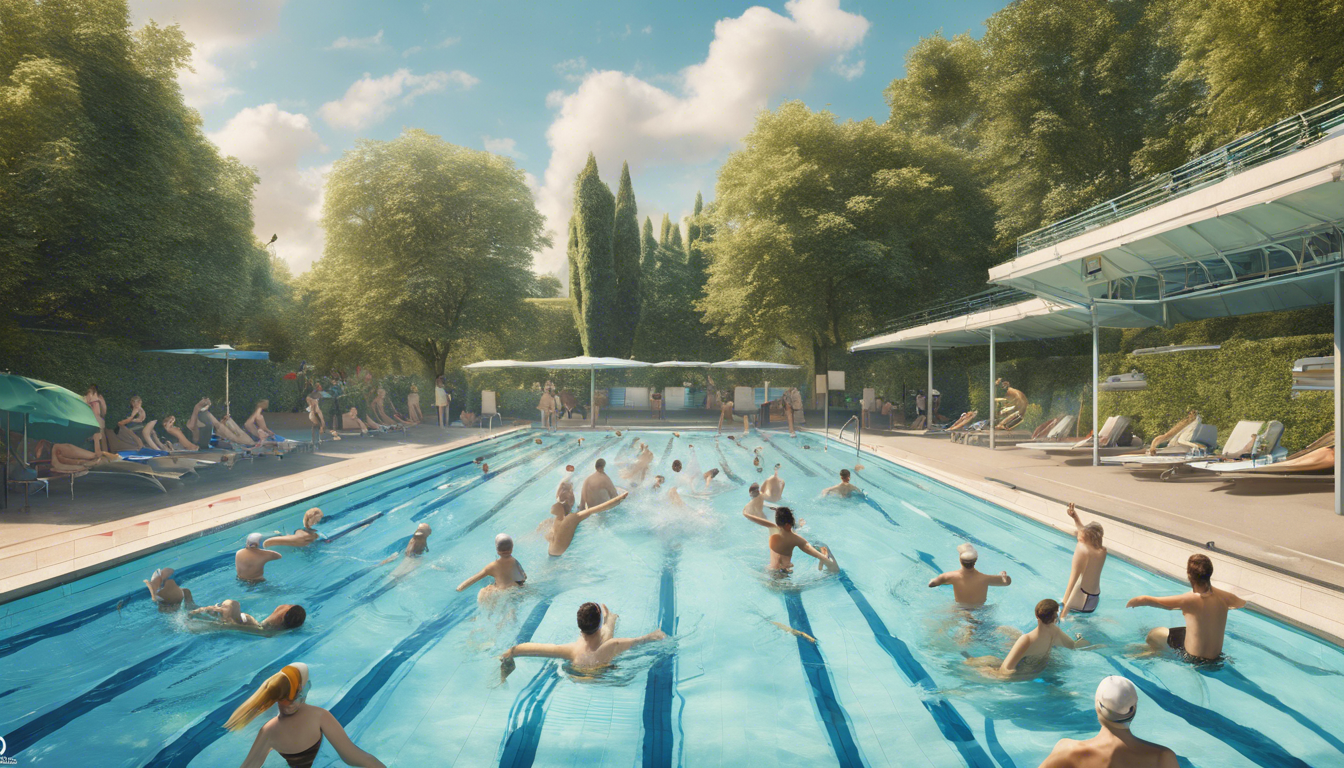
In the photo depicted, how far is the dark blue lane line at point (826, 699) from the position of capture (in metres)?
3.39

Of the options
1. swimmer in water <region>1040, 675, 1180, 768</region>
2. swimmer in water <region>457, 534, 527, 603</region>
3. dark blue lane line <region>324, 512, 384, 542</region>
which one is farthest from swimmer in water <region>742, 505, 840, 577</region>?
dark blue lane line <region>324, 512, 384, 542</region>

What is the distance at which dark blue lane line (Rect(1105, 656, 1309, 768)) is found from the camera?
10.7ft

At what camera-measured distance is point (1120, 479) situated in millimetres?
9094

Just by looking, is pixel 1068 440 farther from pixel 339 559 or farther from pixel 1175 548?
pixel 339 559

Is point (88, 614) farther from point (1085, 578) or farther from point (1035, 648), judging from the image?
point (1085, 578)

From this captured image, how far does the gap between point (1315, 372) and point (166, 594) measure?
527 inches

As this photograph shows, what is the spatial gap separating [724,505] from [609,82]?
13.6 m

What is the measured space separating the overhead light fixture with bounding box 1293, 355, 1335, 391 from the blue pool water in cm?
487

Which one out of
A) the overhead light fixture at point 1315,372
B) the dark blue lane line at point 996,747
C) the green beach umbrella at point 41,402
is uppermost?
the overhead light fixture at point 1315,372

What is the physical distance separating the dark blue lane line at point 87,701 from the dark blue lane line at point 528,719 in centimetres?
258

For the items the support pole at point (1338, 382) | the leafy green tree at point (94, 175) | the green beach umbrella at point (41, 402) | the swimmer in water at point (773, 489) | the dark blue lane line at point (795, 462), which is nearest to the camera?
the support pole at point (1338, 382)

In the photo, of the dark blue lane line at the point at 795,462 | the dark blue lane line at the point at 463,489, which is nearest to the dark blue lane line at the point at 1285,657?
the dark blue lane line at the point at 795,462

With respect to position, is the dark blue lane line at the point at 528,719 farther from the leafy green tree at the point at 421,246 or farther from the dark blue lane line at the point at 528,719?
the leafy green tree at the point at 421,246

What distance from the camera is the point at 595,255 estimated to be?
31.8 meters
